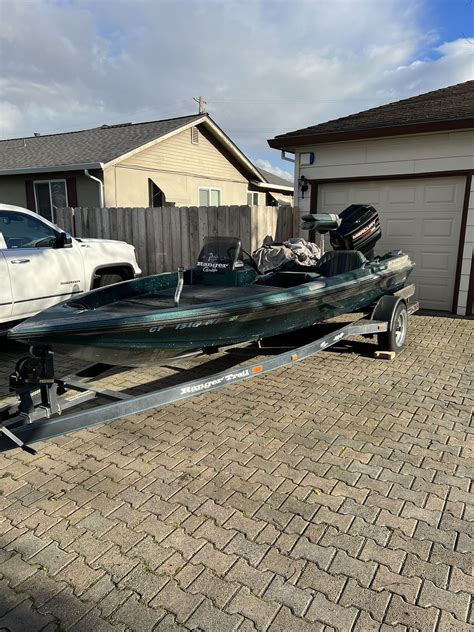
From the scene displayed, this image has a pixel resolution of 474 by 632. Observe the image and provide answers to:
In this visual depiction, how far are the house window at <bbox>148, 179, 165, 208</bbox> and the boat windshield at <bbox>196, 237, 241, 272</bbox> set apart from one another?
11.2 meters

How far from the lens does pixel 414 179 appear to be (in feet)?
26.6

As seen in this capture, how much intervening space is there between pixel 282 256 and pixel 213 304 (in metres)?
3.10

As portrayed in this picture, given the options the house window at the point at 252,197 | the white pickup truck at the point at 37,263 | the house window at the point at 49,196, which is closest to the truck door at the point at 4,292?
the white pickup truck at the point at 37,263

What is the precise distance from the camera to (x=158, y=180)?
15.7m

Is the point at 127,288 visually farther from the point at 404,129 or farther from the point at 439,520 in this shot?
the point at 404,129

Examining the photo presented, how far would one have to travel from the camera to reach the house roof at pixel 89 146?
551 inches

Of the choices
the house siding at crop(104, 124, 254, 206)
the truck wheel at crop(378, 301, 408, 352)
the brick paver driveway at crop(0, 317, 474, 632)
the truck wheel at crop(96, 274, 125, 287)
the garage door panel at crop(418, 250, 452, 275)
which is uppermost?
the house siding at crop(104, 124, 254, 206)

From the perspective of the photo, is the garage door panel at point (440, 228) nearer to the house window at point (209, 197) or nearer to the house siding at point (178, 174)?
the house siding at point (178, 174)

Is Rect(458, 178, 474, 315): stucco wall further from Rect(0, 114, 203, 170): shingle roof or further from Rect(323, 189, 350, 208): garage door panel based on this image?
Rect(0, 114, 203, 170): shingle roof

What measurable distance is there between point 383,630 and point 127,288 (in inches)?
136

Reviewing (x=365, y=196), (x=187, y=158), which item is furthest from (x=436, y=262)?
(x=187, y=158)

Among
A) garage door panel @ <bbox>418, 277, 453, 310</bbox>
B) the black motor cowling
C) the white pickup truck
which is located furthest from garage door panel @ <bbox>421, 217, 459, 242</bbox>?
the white pickup truck

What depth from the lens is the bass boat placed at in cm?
317

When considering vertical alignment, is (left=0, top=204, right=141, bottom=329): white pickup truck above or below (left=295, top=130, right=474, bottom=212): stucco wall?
below
